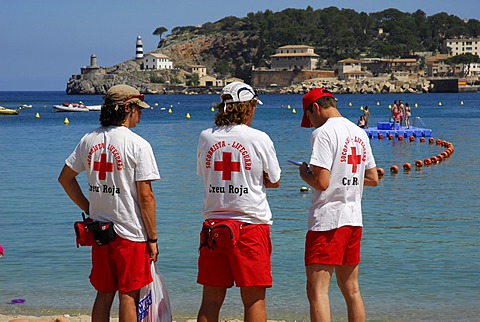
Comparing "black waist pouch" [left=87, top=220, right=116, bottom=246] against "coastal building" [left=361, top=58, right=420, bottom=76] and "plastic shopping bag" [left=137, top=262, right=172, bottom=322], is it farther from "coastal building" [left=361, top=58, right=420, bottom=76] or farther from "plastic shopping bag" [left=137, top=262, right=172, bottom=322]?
"coastal building" [left=361, top=58, right=420, bottom=76]

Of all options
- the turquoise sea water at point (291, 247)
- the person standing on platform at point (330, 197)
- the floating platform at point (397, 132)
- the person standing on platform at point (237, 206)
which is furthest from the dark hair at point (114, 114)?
the floating platform at point (397, 132)

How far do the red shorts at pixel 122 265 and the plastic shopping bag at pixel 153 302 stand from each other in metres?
0.08

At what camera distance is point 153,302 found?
5461 mm

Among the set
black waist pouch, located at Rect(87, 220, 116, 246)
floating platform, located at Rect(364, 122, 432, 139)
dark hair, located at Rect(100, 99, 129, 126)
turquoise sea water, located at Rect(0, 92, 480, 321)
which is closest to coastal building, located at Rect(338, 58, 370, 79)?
floating platform, located at Rect(364, 122, 432, 139)

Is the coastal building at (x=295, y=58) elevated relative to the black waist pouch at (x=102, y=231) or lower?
elevated

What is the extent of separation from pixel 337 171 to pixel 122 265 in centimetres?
163

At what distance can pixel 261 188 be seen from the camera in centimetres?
541

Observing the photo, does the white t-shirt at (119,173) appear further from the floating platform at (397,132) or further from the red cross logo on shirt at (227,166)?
the floating platform at (397,132)

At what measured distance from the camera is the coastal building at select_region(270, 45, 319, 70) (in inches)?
7264

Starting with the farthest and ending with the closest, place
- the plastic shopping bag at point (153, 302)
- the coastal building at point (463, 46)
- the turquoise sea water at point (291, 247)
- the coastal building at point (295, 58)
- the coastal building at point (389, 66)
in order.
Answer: the coastal building at point (463, 46) → the coastal building at point (295, 58) → the coastal building at point (389, 66) → the turquoise sea water at point (291, 247) → the plastic shopping bag at point (153, 302)

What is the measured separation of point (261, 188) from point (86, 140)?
1262 millimetres

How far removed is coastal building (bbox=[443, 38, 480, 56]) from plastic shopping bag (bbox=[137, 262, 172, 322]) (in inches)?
7868

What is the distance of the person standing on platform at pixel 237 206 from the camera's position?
17.4 feet

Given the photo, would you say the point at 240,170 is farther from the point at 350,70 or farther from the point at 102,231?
the point at 350,70
